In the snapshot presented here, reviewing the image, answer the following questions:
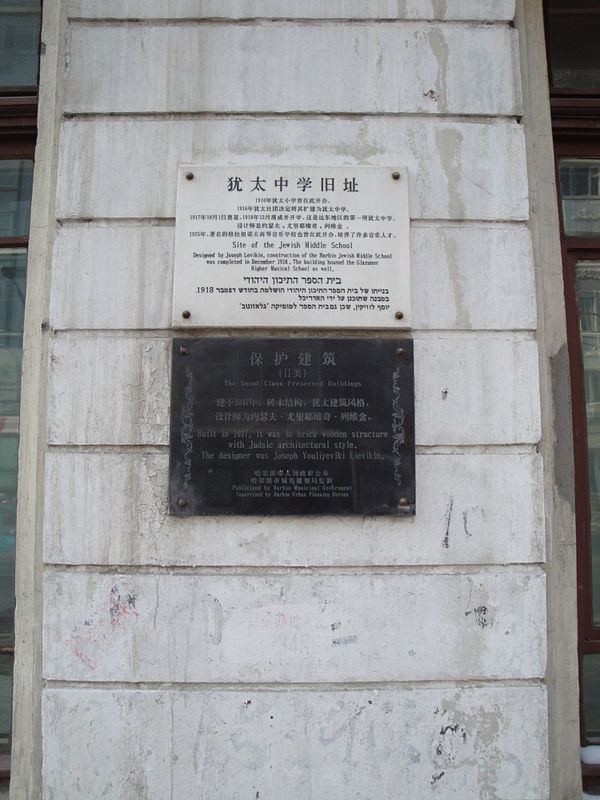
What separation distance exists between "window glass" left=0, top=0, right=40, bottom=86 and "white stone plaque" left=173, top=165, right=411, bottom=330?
1248mm

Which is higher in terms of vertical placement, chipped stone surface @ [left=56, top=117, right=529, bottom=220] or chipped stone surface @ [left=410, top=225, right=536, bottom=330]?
chipped stone surface @ [left=56, top=117, right=529, bottom=220]

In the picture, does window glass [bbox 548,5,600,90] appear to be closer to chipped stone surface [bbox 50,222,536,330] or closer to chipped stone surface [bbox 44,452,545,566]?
chipped stone surface [bbox 50,222,536,330]

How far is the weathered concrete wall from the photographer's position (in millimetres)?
2479

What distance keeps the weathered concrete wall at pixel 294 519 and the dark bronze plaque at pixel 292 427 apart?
8 centimetres

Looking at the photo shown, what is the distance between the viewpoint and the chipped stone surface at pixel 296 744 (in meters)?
2.46

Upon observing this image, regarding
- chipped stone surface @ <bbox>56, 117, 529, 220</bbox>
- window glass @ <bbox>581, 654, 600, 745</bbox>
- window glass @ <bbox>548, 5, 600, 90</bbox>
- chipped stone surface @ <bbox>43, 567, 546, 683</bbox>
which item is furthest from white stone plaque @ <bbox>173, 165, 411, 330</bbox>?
window glass @ <bbox>581, 654, 600, 745</bbox>

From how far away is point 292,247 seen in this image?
2643 mm

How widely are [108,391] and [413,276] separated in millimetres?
1464

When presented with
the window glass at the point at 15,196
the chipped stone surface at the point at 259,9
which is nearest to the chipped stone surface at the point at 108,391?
the window glass at the point at 15,196

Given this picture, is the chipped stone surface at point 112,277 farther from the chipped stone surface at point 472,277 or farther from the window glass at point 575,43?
the window glass at point 575,43

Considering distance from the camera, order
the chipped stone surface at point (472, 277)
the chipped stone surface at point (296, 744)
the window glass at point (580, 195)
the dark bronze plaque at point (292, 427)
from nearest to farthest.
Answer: the chipped stone surface at point (296, 744) → the dark bronze plaque at point (292, 427) → the chipped stone surface at point (472, 277) → the window glass at point (580, 195)

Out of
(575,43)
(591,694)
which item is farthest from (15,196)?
(591,694)

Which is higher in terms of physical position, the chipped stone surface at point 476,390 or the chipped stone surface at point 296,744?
the chipped stone surface at point 476,390

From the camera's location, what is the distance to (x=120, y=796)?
2.46 metres
